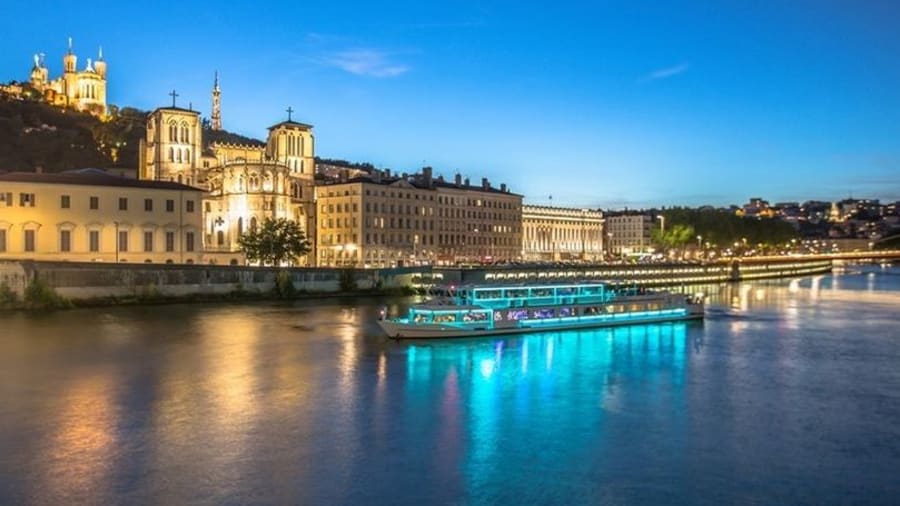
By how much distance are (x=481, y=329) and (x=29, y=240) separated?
3316cm

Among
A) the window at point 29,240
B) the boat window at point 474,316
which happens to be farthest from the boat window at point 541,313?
the window at point 29,240

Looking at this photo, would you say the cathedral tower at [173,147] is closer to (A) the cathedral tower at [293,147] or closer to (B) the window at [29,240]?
(A) the cathedral tower at [293,147]

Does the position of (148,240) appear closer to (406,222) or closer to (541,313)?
(541,313)

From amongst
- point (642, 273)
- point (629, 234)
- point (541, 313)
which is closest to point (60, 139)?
point (642, 273)

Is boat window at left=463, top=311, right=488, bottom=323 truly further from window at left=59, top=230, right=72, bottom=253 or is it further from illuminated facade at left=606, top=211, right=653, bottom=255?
illuminated facade at left=606, top=211, right=653, bottom=255

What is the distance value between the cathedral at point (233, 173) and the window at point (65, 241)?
44.5 feet

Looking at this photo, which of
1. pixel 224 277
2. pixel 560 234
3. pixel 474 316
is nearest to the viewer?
pixel 474 316

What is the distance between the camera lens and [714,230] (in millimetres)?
130500

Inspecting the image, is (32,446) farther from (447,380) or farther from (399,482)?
(447,380)

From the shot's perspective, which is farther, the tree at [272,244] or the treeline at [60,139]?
the treeline at [60,139]

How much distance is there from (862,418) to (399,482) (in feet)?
43.1

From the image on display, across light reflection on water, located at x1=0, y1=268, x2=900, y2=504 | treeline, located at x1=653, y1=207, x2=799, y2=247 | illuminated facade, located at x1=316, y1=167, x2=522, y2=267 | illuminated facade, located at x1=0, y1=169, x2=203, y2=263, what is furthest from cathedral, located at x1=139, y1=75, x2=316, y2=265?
treeline, located at x1=653, y1=207, x2=799, y2=247

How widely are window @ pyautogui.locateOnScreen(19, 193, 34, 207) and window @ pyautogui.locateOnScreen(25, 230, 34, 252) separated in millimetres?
1801

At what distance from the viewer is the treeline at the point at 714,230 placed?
12494cm
